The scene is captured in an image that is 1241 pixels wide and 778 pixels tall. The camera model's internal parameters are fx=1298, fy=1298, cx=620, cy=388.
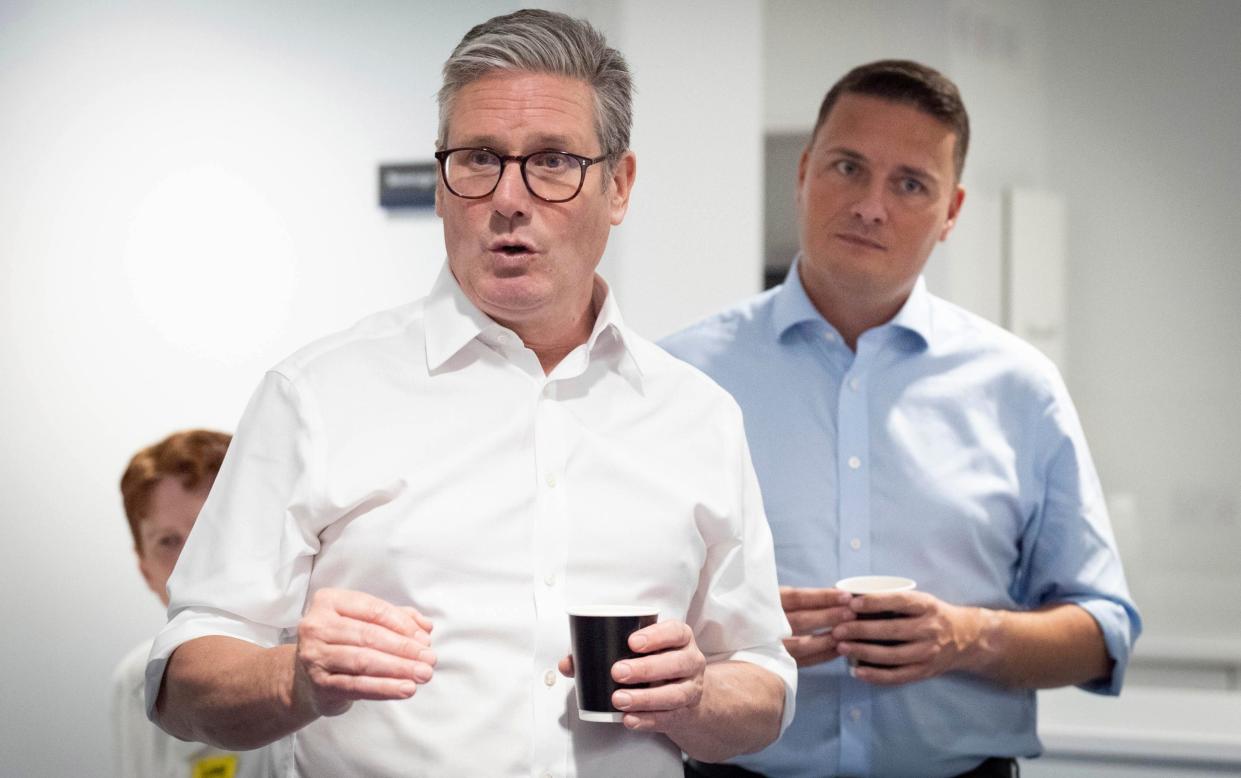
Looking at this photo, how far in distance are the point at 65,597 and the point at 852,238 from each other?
86.0 inches

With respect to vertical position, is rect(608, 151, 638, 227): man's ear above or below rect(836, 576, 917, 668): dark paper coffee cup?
above

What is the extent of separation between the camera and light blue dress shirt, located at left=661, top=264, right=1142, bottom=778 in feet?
6.68

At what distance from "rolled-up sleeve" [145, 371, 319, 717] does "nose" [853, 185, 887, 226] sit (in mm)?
1058

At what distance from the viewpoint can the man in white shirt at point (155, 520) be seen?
249cm

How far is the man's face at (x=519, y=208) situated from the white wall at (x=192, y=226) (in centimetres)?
173

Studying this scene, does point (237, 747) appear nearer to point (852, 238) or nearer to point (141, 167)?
point (852, 238)

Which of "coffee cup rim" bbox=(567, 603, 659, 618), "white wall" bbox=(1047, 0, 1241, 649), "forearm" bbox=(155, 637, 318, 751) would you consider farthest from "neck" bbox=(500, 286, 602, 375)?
"white wall" bbox=(1047, 0, 1241, 649)

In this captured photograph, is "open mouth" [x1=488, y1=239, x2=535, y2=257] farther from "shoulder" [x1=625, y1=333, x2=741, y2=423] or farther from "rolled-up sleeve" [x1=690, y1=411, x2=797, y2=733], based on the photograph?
"rolled-up sleeve" [x1=690, y1=411, x2=797, y2=733]

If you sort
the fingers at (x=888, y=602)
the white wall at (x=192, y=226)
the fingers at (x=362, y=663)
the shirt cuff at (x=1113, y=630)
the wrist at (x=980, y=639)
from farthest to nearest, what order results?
the white wall at (x=192, y=226) < the shirt cuff at (x=1113, y=630) < the wrist at (x=980, y=639) < the fingers at (x=888, y=602) < the fingers at (x=362, y=663)

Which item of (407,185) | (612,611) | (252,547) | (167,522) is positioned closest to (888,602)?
(612,611)

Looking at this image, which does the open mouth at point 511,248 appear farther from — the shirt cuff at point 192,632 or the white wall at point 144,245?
the white wall at point 144,245

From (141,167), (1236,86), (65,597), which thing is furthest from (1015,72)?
(65,597)

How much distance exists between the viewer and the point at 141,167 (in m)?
3.25

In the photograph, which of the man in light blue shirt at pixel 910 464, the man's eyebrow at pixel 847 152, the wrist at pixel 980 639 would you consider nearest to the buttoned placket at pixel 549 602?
the man in light blue shirt at pixel 910 464
